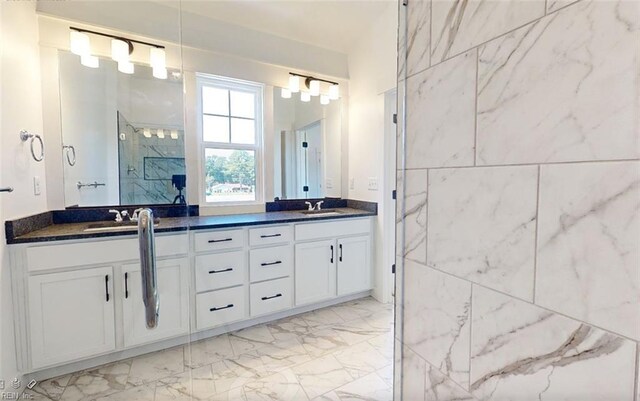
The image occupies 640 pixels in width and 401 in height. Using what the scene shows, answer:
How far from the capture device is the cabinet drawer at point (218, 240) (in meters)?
2.16

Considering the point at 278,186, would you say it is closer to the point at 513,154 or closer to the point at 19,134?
the point at 19,134

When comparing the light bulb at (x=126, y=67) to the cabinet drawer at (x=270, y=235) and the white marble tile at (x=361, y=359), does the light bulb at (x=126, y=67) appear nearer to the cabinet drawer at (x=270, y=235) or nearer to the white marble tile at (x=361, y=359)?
the cabinet drawer at (x=270, y=235)

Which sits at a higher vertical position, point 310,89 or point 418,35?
point 310,89

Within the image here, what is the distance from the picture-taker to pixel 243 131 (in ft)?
9.55

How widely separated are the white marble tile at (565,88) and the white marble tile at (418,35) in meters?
0.16

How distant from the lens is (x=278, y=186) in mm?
3025

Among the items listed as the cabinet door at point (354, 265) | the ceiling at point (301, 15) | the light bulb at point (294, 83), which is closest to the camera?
the ceiling at point (301, 15)

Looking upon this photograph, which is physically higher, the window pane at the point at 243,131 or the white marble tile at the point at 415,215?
the window pane at the point at 243,131

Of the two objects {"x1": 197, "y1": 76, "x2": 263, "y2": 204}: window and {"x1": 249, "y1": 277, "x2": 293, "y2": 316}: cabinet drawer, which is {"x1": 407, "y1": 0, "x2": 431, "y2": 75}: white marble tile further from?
{"x1": 197, "y1": 76, "x2": 263, "y2": 204}: window

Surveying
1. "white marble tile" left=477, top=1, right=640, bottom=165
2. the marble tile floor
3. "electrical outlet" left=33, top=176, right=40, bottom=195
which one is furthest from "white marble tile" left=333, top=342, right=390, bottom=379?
"electrical outlet" left=33, top=176, right=40, bottom=195

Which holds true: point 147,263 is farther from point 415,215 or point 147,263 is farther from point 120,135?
point 120,135

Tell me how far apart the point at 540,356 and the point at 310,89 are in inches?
119

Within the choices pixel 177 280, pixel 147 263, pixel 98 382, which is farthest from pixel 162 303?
pixel 147 263

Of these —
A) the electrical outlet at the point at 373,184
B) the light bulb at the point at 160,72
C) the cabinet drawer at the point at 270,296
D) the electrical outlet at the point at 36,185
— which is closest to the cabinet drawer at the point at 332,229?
the electrical outlet at the point at 373,184
